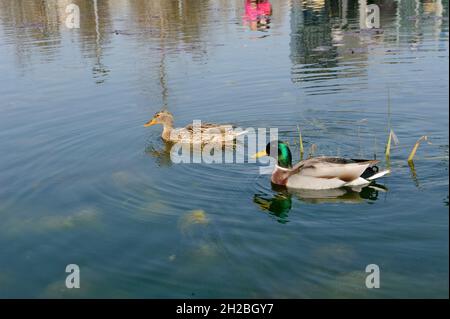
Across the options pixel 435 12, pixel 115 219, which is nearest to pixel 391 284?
pixel 115 219

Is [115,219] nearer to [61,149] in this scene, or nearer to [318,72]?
[61,149]

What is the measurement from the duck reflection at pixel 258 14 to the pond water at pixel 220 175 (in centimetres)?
609

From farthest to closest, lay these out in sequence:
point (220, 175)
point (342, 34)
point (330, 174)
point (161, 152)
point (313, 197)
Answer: point (342, 34) → point (161, 152) → point (220, 175) → point (330, 174) → point (313, 197)

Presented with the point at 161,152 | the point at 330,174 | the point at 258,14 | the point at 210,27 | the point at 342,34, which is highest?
the point at 258,14

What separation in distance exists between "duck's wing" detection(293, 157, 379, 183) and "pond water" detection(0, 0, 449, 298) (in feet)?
1.03

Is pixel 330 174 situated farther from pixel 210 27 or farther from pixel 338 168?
pixel 210 27

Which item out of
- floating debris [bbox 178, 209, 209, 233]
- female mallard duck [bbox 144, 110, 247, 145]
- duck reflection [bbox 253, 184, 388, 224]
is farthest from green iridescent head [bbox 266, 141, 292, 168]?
female mallard duck [bbox 144, 110, 247, 145]

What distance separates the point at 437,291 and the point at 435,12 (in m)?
26.6

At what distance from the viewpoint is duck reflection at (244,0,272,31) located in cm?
3159

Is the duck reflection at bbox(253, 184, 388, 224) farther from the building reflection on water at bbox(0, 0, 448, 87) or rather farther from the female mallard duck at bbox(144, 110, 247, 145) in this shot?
the building reflection on water at bbox(0, 0, 448, 87)

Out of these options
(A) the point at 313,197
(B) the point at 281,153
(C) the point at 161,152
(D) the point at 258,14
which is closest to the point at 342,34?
(D) the point at 258,14

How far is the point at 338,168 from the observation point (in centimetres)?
1017

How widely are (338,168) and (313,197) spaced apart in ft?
2.06

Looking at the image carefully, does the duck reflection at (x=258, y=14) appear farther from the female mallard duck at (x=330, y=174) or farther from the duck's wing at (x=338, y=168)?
the duck's wing at (x=338, y=168)
